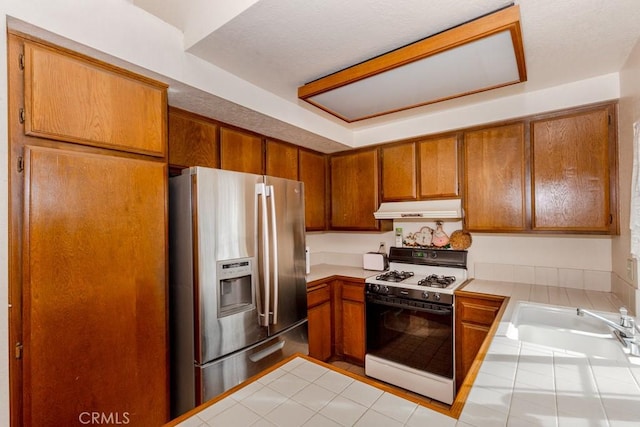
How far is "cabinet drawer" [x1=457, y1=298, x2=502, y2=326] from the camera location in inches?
84.4

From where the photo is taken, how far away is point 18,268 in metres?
1.17

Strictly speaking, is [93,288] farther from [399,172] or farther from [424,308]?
[399,172]

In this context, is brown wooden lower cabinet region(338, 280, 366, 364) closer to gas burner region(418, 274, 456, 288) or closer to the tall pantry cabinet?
gas burner region(418, 274, 456, 288)

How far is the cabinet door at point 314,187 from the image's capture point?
311 cm

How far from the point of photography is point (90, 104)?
4.51ft

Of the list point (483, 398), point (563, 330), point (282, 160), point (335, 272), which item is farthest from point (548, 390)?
point (282, 160)

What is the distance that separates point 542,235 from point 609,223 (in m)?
0.49

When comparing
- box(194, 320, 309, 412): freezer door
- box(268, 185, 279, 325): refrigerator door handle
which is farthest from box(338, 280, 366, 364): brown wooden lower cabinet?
box(268, 185, 279, 325): refrigerator door handle

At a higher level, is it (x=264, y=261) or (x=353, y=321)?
(x=264, y=261)

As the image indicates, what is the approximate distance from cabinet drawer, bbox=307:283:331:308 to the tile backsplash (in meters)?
1.37

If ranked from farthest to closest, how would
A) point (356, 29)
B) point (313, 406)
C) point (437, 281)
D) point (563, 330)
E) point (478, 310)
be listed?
point (437, 281) < point (478, 310) < point (563, 330) < point (356, 29) < point (313, 406)

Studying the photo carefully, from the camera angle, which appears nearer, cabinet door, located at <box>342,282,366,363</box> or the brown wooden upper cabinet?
the brown wooden upper cabinet

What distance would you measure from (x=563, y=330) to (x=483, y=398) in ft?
3.66

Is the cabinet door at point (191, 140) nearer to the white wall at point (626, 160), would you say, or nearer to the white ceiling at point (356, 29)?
the white ceiling at point (356, 29)
